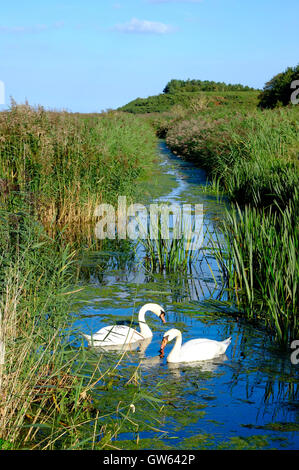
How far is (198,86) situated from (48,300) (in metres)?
74.8

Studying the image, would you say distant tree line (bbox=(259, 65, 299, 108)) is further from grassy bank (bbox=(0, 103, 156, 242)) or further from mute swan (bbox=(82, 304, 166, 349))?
mute swan (bbox=(82, 304, 166, 349))

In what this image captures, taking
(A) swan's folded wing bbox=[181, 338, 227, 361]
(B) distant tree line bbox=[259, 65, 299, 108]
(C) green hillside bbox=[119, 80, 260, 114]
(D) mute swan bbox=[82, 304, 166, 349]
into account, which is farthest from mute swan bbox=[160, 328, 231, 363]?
(C) green hillside bbox=[119, 80, 260, 114]

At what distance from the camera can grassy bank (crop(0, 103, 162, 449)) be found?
3980 mm

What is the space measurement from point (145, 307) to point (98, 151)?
6.38 m

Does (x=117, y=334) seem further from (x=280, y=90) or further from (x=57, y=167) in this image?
(x=280, y=90)

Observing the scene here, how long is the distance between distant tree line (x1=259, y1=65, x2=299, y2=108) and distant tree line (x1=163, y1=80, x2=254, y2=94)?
129ft

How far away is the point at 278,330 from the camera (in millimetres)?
5711

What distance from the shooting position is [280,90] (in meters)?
32.7

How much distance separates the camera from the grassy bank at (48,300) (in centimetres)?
398

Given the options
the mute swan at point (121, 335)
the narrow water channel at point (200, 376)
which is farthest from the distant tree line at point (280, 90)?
the mute swan at point (121, 335)

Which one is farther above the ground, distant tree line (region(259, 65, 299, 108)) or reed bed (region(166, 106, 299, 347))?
distant tree line (region(259, 65, 299, 108))

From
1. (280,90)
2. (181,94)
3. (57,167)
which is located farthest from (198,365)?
(181,94)

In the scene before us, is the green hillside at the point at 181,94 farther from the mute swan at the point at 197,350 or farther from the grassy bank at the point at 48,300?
the mute swan at the point at 197,350

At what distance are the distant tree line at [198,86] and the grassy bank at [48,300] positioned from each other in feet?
212
